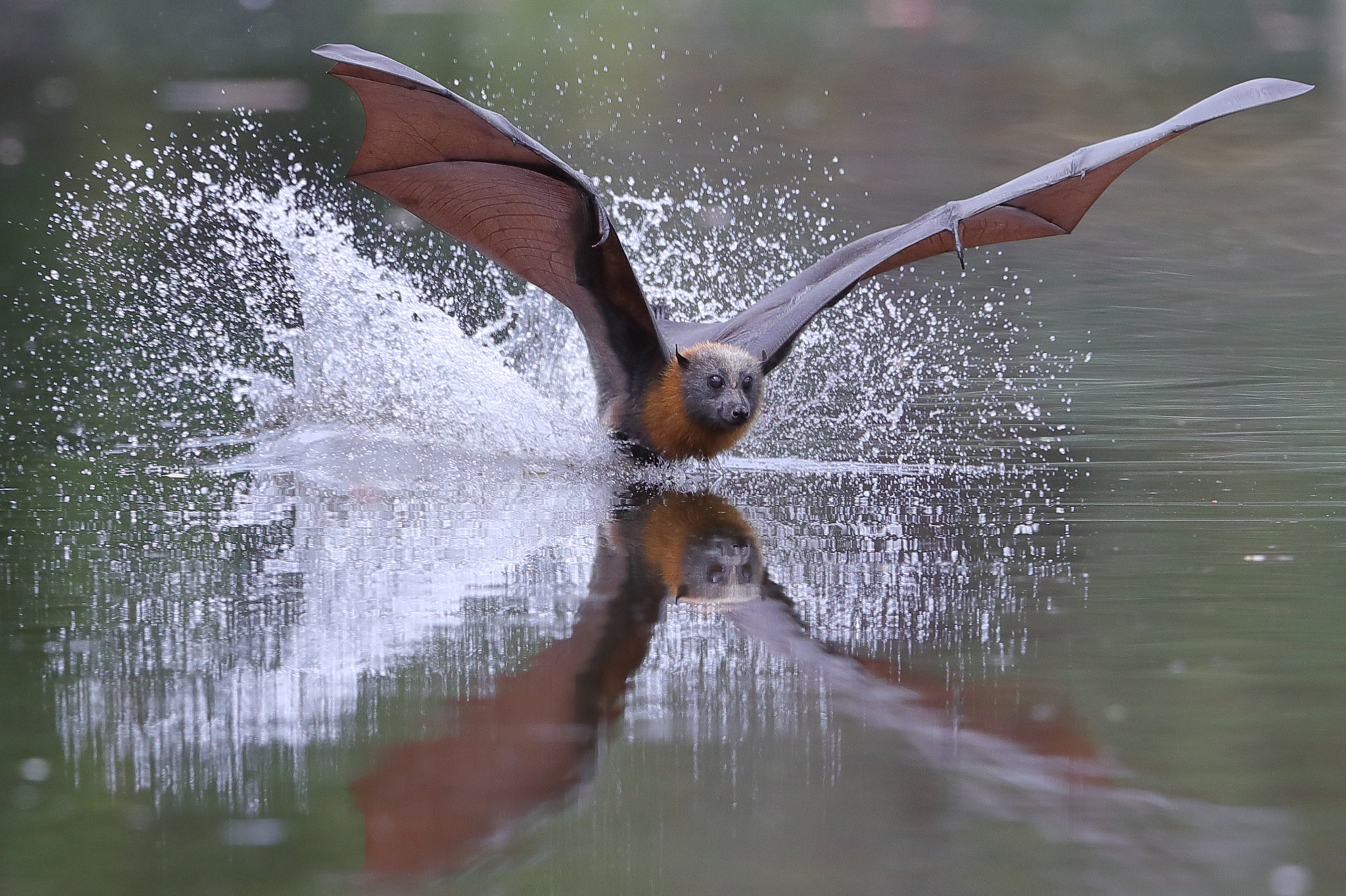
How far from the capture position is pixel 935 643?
4148 mm

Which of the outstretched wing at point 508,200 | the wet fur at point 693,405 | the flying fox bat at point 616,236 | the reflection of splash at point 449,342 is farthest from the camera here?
the reflection of splash at point 449,342

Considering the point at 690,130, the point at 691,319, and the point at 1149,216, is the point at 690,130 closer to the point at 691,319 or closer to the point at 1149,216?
the point at 1149,216

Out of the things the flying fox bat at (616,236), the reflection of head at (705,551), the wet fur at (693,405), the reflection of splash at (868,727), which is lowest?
the reflection of splash at (868,727)

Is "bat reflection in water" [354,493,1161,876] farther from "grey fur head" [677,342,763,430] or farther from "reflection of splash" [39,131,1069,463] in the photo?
"reflection of splash" [39,131,1069,463]

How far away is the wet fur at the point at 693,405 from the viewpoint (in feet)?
21.4

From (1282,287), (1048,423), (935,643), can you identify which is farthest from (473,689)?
(1282,287)

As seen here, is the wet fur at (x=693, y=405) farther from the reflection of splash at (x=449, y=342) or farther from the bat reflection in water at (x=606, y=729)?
the bat reflection in water at (x=606, y=729)

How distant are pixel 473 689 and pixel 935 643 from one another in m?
1.17

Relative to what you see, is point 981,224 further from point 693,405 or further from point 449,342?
point 449,342

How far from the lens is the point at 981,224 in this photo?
Answer: 23.5ft

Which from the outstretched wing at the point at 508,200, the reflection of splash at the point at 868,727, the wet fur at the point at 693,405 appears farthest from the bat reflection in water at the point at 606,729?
the outstretched wing at the point at 508,200

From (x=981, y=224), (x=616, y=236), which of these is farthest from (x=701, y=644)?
(x=981, y=224)

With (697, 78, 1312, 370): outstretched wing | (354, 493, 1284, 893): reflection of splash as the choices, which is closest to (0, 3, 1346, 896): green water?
(354, 493, 1284, 893): reflection of splash

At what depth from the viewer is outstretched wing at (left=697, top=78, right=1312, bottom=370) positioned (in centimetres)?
637
